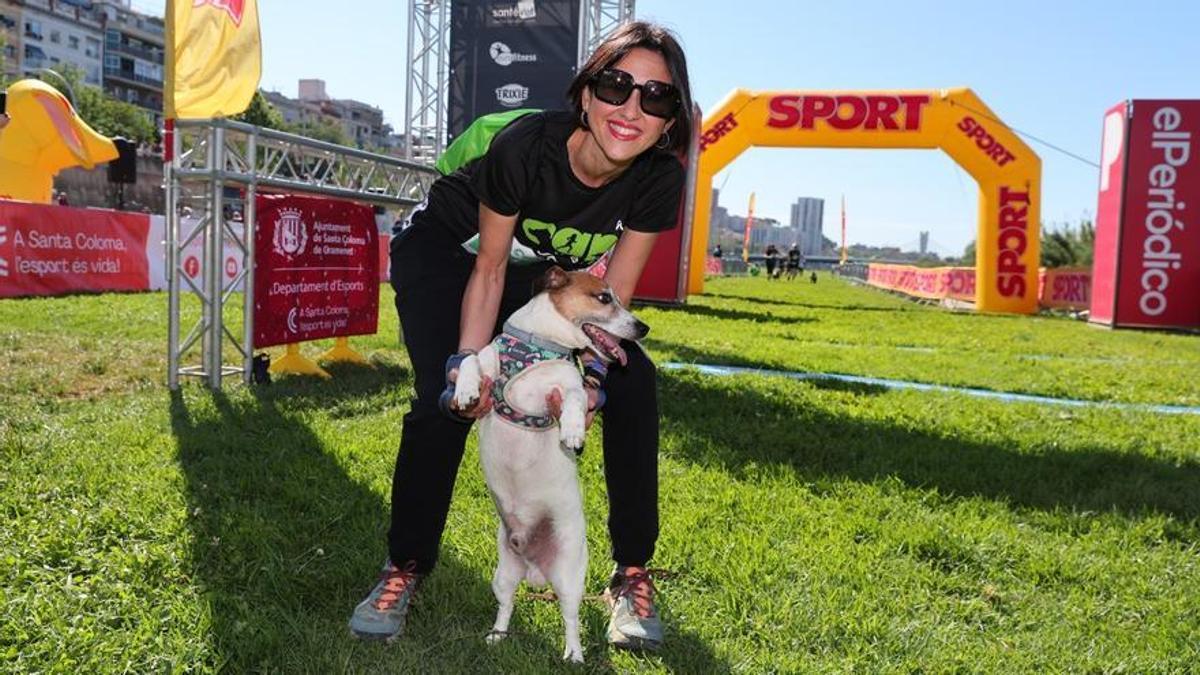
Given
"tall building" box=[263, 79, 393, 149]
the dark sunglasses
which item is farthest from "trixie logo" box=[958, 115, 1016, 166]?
"tall building" box=[263, 79, 393, 149]

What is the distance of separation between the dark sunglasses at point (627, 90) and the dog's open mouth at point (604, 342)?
2.07 ft

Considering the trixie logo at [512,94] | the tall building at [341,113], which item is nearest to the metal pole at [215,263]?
the trixie logo at [512,94]

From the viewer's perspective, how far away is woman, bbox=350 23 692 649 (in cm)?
248

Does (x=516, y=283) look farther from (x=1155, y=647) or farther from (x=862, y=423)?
(x=862, y=423)

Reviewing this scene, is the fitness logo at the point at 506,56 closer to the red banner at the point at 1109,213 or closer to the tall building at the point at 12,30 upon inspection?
the red banner at the point at 1109,213

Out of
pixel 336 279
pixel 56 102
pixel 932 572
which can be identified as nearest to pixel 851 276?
pixel 56 102

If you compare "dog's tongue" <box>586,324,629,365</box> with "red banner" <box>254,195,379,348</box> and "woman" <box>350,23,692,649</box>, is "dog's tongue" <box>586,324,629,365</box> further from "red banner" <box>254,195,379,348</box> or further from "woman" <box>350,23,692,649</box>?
"red banner" <box>254,195,379,348</box>

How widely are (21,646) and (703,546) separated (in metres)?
2.34

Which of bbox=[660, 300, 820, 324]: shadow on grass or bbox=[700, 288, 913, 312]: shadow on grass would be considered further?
bbox=[700, 288, 913, 312]: shadow on grass

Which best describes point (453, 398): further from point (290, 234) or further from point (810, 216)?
point (810, 216)

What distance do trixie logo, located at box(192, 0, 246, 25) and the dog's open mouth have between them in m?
6.21

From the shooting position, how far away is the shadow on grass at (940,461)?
4.61 meters

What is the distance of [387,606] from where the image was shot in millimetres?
2686

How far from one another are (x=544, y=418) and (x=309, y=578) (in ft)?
4.16
